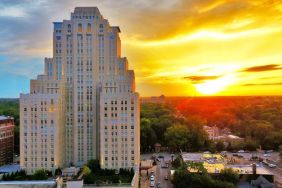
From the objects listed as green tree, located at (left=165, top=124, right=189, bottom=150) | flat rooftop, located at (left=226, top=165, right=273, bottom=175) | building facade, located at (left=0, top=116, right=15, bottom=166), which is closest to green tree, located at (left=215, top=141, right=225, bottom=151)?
green tree, located at (left=165, top=124, right=189, bottom=150)

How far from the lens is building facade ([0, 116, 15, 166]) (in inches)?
2773

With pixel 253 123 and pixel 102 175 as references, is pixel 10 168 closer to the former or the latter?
pixel 102 175

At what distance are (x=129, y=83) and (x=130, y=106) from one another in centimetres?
546

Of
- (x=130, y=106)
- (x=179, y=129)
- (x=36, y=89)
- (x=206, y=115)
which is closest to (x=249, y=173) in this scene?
(x=130, y=106)

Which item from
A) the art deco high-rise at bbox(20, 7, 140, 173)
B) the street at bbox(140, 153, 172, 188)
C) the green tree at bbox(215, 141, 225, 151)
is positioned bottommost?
the street at bbox(140, 153, 172, 188)

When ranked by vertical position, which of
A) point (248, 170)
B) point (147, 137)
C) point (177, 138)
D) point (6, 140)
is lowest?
point (248, 170)

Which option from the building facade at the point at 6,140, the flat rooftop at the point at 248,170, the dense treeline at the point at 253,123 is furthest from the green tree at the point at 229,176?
the building facade at the point at 6,140

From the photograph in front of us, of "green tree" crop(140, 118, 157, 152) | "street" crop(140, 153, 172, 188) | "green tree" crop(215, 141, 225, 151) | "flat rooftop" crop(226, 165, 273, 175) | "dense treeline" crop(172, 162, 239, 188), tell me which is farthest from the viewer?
"green tree" crop(215, 141, 225, 151)

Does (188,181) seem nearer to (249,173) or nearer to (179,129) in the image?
(249,173)

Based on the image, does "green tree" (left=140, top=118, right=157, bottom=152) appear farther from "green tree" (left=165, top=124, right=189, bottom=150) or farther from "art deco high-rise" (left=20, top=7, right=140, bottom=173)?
"art deco high-rise" (left=20, top=7, right=140, bottom=173)

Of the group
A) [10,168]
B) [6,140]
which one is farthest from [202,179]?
[6,140]

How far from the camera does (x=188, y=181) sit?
57.0m

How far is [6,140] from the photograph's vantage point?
2862 inches

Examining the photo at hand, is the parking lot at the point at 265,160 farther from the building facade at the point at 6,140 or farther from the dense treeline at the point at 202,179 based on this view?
the building facade at the point at 6,140
